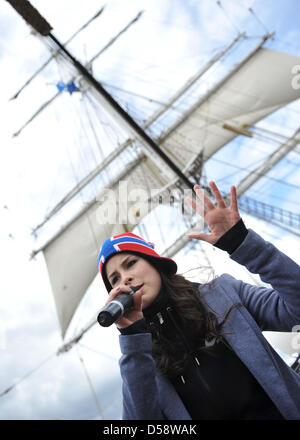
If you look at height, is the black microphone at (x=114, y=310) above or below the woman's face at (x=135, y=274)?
above

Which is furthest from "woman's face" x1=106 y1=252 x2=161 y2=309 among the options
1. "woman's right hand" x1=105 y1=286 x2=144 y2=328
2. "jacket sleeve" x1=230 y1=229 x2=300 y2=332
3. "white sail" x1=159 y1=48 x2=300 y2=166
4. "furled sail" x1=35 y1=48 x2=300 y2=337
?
"furled sail" x1=35 y1=48 x2=300 y2=337

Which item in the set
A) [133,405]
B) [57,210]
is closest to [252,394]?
[133,405]

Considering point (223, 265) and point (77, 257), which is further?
point (77, 257)

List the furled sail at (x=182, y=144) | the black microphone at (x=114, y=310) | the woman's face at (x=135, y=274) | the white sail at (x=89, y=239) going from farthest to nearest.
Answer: the white sail at (x=89, y=239) → the furled sail at (x=182, y=144) → the woman's face at (x=135, y=274) → the black microphone at (x=114, y=310)

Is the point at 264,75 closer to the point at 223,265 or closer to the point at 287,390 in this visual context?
the point at 223,265

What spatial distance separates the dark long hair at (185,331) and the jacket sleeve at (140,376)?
0.12 meters

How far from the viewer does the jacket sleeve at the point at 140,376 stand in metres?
0.81

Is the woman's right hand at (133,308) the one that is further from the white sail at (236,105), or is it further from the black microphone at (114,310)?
the white sail at (236,105)

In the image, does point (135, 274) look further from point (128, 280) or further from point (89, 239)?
point (89, 239)

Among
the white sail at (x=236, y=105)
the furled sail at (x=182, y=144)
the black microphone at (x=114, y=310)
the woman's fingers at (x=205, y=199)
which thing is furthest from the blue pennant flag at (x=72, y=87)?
the black microphone at (x=114, y=310)

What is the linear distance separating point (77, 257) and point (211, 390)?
42.1ft

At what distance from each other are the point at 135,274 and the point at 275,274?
52 cm

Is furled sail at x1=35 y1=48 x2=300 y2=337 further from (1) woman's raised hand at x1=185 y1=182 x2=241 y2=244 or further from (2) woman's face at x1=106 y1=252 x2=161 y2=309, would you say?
(1) woman's raised hand at x1=185 y1=182 x2=241 y2=244
